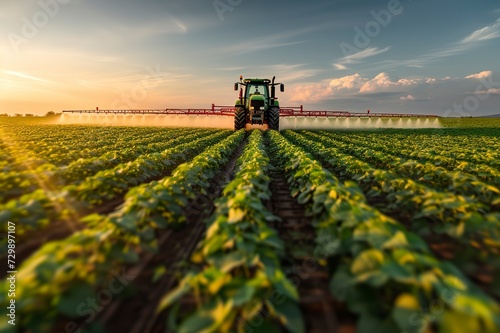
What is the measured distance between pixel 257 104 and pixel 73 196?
56.3 feet

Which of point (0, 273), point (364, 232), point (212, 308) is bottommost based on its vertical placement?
point (0, 273)

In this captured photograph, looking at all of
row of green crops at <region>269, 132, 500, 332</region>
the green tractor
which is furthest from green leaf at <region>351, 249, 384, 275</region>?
the green tractor

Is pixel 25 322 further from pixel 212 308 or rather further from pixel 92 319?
pixel 212 308

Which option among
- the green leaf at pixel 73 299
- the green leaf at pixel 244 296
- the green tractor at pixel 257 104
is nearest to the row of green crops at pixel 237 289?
the green leaf at pixel 244 296

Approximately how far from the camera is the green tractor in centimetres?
2136

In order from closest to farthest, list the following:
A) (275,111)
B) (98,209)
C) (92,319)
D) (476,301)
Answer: (476,301) → (92,319) → (98,209) → (275,111)

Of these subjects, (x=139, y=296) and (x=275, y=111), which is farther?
(x=275, y=111)

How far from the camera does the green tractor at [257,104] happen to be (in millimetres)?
21359

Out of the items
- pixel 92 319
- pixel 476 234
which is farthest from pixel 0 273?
pixel 476 234

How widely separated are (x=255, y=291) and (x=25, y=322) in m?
1.48

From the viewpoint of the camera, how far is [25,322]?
6.64ft

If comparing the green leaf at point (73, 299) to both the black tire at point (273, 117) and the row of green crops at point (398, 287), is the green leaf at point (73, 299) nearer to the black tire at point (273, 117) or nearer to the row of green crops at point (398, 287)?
the row of green crops at point (398, 287)

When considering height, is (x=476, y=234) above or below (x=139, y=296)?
above

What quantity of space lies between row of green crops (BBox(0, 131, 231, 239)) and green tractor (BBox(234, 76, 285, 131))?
41.3 feet
